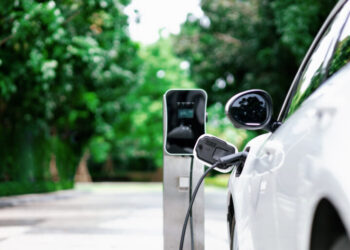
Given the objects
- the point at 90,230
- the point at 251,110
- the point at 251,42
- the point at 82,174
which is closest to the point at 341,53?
the point at 251,110

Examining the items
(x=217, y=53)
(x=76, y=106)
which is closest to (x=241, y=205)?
(x=76, y=106)

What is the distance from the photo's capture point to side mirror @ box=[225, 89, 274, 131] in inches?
121

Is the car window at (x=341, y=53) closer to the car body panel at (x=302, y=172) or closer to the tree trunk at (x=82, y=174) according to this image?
the car body panel at (x=302, y=172)

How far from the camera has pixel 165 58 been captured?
5103cm

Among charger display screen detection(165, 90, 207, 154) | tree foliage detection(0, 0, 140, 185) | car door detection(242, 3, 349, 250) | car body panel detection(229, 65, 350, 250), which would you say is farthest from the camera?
tree foliage detection(0, 0, 140, 185)

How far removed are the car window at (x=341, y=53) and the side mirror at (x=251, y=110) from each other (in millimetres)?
777

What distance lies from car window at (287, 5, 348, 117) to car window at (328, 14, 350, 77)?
0.20ft

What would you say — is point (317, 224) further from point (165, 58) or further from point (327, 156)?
point (165, 58)

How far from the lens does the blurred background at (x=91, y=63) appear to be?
17.0m

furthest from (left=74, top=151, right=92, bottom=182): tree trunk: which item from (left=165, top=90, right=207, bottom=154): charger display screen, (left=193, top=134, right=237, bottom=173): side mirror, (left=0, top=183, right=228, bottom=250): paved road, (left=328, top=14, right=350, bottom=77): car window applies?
(left=328, top=14, right=350, bottom=77): car window

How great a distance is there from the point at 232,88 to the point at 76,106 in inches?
355

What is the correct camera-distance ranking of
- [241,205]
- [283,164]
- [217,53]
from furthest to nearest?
1. [217,53]
2. [241,205]
3. [283,164]

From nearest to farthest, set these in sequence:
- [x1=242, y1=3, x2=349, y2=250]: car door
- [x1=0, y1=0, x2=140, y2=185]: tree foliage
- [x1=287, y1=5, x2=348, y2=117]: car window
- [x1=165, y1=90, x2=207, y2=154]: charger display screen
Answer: [x1=242, y1=3, x2=349, y2=250]: car door < [x1=287, y1=5, x2=348, y2=117]: car window < [x1=165, y1=90, x2=207, y2=154]: charger display screen < [x1=0, y1=0, x2=140, y2=185]: tree foliage

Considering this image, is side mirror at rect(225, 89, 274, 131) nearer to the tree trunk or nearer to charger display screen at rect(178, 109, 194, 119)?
charger display screen at rect(178, 109, 194, 119)
